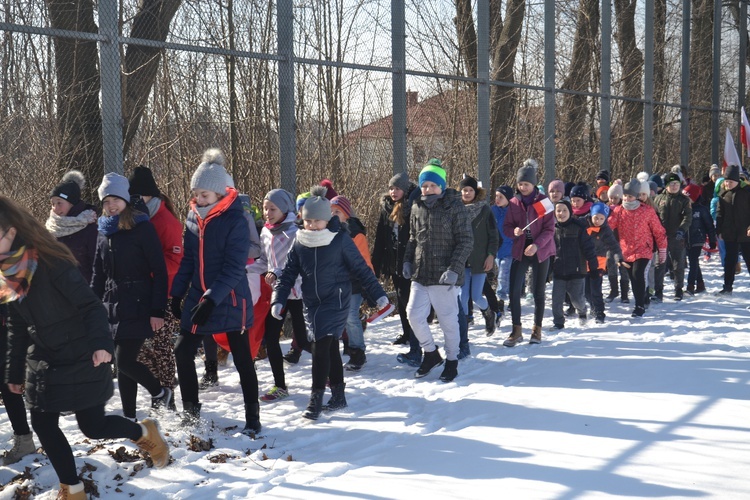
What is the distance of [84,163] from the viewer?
743cm

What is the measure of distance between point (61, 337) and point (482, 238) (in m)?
5.26

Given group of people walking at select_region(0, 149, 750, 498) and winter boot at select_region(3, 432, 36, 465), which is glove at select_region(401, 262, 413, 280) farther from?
winter boot at select_region(3, 432, 36, 465)

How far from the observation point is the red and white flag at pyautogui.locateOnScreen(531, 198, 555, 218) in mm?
8773

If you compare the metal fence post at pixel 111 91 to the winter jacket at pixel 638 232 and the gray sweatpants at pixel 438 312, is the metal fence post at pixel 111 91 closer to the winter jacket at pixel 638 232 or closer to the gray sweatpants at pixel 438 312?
the gray sweatpants at pixel 438 312

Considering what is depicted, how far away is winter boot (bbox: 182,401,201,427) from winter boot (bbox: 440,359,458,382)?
229cm

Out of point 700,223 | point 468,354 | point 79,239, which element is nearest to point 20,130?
point 79,239

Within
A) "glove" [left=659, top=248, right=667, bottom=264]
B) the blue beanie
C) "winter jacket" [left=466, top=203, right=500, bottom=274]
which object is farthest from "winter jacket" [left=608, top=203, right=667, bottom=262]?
"winter jacket" [left=466, top=203, right=500, bottom=274]

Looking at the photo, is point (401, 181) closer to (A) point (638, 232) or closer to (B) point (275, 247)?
(B) point (275, 247)

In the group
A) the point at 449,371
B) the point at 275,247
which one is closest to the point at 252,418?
the point at 275,247

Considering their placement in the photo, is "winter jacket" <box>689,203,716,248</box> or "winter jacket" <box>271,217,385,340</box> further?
"winter jacket" <box>689,203,716,248</box>

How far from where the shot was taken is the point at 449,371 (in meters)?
7.13

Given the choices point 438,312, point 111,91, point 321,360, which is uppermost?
point 111,91

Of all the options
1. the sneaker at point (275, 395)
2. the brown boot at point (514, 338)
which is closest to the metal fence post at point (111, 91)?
the sneaker at point (275, 395)

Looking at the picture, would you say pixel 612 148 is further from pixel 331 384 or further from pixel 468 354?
pixel 331 384
